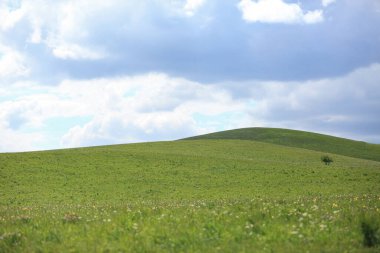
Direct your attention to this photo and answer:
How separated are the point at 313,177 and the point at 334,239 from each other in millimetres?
41534

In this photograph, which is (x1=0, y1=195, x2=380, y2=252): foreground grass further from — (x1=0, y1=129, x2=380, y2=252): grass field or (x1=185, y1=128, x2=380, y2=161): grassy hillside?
(x1=185, y1=128, x2=380, y2=161): grassy hillside

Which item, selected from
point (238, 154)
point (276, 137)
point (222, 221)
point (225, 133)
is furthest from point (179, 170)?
point (225, 133)

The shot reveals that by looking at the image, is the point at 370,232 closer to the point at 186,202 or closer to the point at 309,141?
the point at 186,202

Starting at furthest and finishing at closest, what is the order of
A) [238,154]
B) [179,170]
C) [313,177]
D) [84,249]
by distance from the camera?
[238,154], [179,170], [313,177], [84,249]

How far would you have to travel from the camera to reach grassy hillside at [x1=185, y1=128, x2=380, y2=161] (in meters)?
112

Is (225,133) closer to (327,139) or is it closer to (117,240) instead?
(327,139)

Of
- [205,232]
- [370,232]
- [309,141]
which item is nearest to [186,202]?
[205,232]

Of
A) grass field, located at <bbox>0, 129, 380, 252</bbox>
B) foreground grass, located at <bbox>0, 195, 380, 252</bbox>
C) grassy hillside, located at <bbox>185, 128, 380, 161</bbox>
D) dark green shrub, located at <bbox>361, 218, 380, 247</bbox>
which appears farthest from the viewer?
grassy hillside, located at <bbox>185, 128, 380, 161</bbox>

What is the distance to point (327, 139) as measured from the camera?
12650 centimetres

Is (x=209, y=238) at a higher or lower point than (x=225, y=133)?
lower

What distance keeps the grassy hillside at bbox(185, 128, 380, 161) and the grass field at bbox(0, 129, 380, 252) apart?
2176 centimetres

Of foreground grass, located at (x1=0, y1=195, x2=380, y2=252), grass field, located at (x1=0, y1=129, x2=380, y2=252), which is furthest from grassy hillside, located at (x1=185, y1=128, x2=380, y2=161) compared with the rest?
foreground grass, located at (x1=0, y1=195, x2=380, y2=252)

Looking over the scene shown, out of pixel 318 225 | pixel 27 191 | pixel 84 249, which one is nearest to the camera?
pixel 84 249

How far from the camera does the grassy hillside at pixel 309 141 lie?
11176 centimetres
